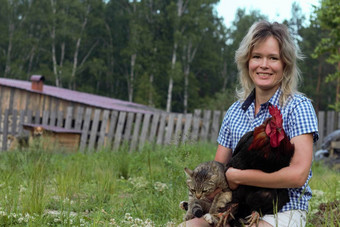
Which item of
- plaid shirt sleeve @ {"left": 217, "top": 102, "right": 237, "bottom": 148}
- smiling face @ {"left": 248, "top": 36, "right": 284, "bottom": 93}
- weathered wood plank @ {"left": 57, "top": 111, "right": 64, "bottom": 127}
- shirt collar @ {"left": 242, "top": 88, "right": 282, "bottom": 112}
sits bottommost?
weathered wood plank @ {"left": 57, "top": 111, "right": 64, "bottom": 127}

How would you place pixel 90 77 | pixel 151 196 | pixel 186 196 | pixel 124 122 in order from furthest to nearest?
pixel 90 77 < pixel 124 122 < pixel 151 196 < pixel 186 196

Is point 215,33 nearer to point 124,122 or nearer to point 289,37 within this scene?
point 124,122

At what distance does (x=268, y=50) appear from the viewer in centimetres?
288

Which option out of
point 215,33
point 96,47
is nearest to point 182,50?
point 215,33

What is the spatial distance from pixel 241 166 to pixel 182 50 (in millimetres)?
38661

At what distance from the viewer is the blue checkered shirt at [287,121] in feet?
8.87

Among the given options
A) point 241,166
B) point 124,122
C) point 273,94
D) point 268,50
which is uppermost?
point 268,50

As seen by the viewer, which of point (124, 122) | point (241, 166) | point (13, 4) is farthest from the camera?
point (13, 4)

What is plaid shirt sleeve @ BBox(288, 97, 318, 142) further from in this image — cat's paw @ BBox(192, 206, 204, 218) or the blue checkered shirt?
cat's paw @ BBox(192, 206, 204, 218)

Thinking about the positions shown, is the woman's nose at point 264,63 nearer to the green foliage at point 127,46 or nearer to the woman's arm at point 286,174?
the woman's arm at point 286,174

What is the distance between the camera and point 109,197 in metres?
5.03

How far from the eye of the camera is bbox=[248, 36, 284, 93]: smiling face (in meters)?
2.87

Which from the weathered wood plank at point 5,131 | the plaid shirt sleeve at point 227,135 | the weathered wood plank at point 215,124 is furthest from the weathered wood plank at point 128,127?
the plaid shirt sleeve at point 227,135

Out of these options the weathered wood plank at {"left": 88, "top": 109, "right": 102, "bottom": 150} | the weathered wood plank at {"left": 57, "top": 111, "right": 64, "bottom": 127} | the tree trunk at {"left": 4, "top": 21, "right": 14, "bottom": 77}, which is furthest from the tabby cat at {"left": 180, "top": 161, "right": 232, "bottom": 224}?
the tree trunk at {"left": 4, "top": 21, "right": 14, "bottom": 77}
